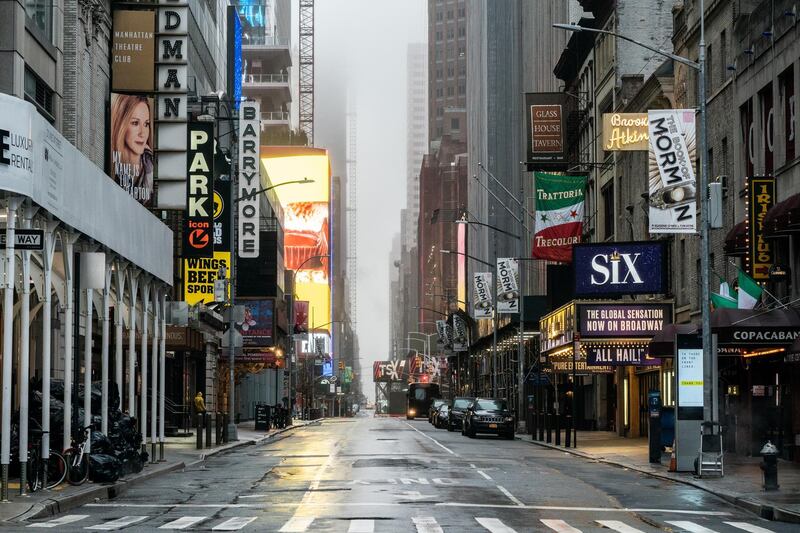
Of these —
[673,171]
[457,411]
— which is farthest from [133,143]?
[457,411]

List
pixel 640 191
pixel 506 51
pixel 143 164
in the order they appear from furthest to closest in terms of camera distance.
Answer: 1. pixel 506 51
2. pixel 640 191
3. pixel 143 164

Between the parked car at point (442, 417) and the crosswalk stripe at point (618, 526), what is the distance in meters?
53.7

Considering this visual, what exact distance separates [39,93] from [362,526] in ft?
80.9

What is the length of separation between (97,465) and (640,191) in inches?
1246

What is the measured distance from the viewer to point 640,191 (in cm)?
5212

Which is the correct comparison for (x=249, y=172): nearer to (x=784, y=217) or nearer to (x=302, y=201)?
(x=784, y=217)

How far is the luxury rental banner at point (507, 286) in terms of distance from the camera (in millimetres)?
64125

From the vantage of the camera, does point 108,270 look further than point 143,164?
No

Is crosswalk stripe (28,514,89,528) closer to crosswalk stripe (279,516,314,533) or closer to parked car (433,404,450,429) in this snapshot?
crosswalk stripe (279,516,314,533)

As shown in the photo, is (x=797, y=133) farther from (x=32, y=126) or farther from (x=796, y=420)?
(x=32, y=126)

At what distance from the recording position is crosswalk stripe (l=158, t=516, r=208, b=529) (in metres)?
18.0

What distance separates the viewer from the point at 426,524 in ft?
59.0

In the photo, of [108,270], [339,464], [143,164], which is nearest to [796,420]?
[339,464]

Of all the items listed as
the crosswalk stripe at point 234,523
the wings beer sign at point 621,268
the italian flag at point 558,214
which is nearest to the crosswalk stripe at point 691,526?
the crosswalk stripe at point 234,523
